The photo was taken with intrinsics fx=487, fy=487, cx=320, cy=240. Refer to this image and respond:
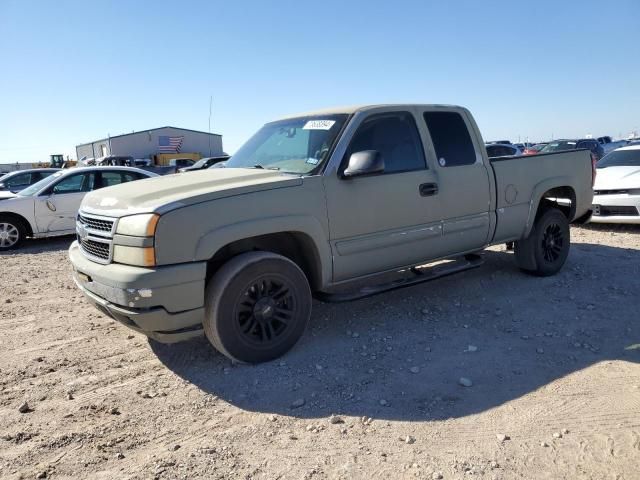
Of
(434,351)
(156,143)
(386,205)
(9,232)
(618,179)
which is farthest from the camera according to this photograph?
(156,143)

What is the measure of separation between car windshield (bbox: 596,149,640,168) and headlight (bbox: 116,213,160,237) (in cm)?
932

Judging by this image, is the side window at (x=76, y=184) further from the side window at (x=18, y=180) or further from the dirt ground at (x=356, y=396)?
the dirt ground at (x=356, y=396)

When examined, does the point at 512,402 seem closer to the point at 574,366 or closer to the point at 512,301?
the point at 574,366

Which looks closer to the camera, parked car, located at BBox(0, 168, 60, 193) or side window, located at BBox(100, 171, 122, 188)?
side window, located at BBox(100, 171, 122, 188)

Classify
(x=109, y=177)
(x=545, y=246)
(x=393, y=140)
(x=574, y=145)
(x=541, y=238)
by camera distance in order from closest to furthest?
(x=393, y=140), (x=541, y=238), (x=545, y=246), (x=109, y=177), (x=574, y=145)

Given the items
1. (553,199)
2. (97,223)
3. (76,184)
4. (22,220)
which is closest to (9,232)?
(22,220)

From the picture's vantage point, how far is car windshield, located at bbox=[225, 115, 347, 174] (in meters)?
4.09

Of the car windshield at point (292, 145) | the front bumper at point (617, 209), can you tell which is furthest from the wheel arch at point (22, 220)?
the front bumper at point (617, 209)

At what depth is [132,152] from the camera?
42500 millimetres

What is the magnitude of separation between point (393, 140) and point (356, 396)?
7.65 ft

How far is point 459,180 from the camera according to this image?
4.71 m

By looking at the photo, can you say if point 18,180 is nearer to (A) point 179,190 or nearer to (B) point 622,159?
(A) point 179,190

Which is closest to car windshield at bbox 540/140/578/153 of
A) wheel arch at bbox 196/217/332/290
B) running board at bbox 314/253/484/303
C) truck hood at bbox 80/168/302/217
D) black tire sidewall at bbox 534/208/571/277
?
black tire sidewall at bbox 534/208/571/277

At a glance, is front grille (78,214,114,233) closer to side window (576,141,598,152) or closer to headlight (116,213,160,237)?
headlight (116,213,160,237)
